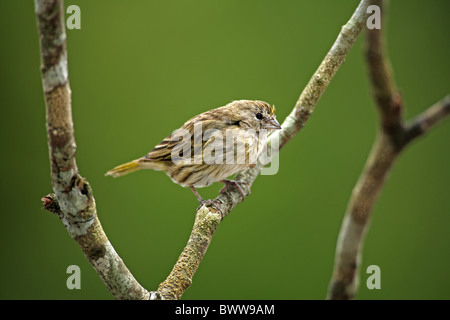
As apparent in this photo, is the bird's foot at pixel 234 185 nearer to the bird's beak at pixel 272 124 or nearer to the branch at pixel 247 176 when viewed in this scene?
the branch at pixel 247 176

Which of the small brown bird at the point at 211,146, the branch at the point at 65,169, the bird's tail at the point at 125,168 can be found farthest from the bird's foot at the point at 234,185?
the branch at the point at 65,169

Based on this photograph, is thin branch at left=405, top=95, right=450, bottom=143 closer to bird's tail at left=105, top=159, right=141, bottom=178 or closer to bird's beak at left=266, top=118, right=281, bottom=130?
bird's beak at left=266, top=118, right=281, bottom=130

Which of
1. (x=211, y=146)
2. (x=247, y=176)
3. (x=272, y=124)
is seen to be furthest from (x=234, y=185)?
(x=272, y=124)

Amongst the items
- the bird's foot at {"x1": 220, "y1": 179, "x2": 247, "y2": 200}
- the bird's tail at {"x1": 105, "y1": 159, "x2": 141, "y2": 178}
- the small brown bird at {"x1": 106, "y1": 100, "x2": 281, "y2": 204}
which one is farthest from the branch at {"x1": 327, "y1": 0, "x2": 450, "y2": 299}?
the bird's tail at {"x1": 105, "y1": 159, "x2": 141, "y2": 178}

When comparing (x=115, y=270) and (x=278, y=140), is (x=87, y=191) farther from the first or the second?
(x=278, y=140)

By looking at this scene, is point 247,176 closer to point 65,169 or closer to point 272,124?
point 272,124

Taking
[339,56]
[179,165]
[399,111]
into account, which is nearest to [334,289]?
[399,111]

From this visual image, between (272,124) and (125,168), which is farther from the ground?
(272,124)
